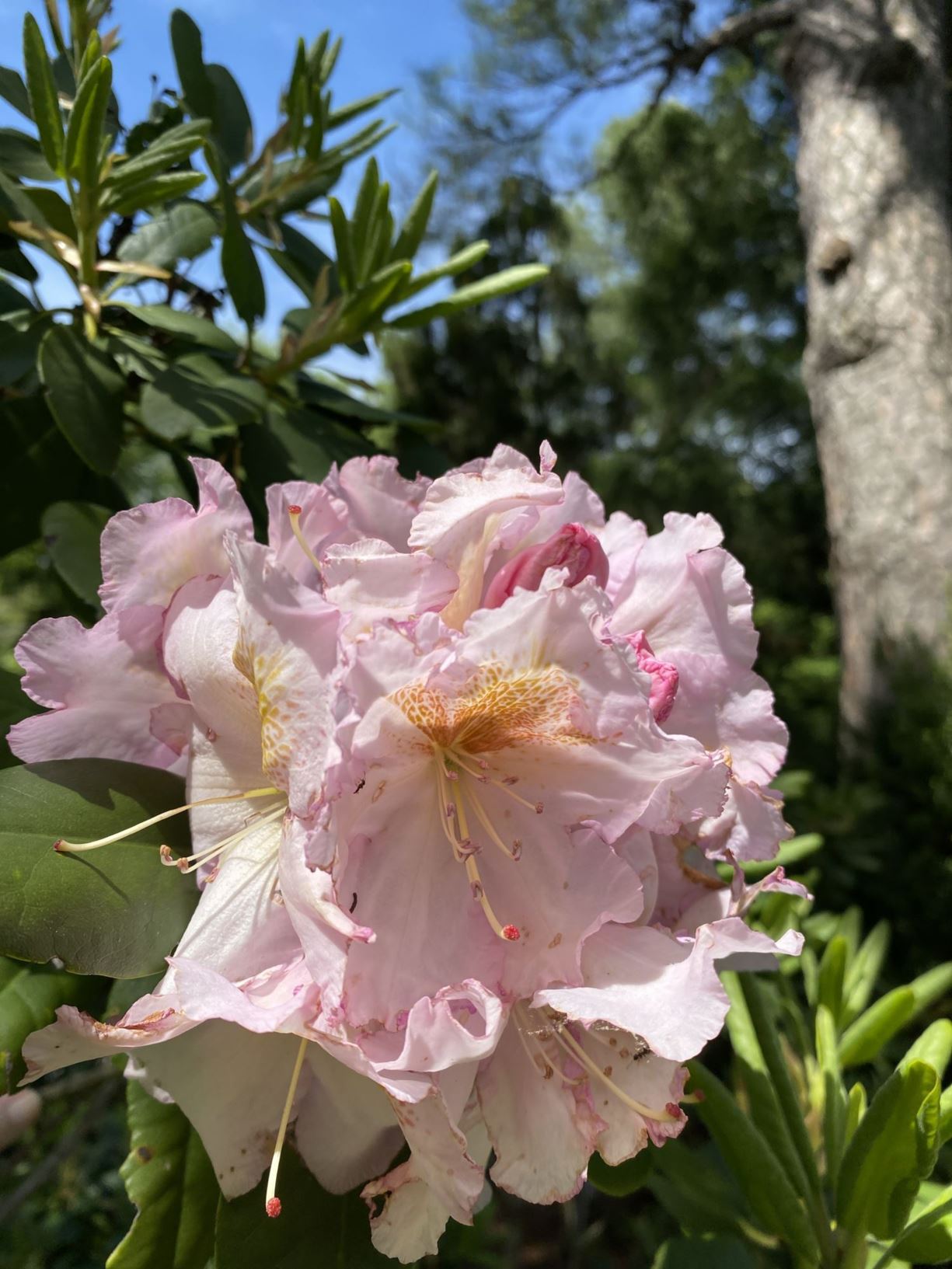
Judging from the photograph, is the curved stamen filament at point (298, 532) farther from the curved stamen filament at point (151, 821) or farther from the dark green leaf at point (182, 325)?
the dark green leaf at point (182, 325)

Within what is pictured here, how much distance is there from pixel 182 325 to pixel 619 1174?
29.3 inches

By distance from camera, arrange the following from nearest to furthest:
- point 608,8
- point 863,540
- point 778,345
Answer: point 863,540, point 608,8, point 778,345

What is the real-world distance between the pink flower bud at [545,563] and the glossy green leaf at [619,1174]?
0.36 metres

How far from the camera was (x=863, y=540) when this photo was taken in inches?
113

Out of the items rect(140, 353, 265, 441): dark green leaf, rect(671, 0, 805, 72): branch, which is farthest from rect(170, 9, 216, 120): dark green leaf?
rect(671, 0, 805, 72): branch

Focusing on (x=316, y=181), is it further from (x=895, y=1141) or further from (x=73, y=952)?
(x=895, y=1141)

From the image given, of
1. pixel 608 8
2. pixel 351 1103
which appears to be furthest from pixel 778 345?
pixel 351 1103

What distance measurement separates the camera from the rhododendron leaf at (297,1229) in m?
0.47

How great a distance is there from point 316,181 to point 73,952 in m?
0.83

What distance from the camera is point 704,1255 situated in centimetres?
64

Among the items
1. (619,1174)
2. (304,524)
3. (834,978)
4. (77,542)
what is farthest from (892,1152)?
(77,542)

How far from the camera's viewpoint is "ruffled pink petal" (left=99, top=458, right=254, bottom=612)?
50 centimetres

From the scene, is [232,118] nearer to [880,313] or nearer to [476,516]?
[476,516]

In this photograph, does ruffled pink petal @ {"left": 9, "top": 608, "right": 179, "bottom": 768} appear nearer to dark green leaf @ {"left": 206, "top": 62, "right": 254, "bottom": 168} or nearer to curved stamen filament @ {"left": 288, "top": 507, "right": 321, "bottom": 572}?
curved stamen filament @ {"left": 288, "top": 507, "right": 321, "bottom": 572}
